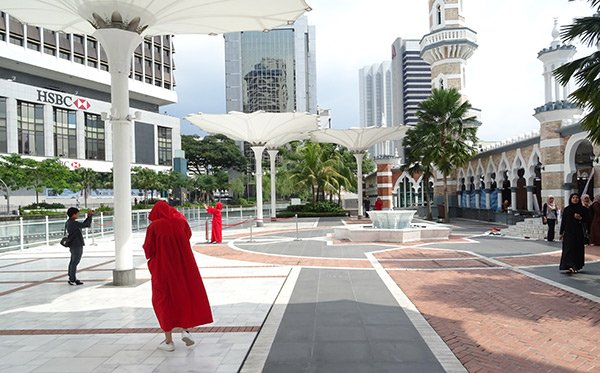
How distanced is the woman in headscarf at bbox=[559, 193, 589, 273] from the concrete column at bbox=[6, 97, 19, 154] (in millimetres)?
48154

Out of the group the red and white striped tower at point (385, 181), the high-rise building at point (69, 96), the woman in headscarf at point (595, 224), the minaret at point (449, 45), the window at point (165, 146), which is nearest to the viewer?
the woman in headscarf at point (595, 224)

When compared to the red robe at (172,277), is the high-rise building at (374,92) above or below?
above

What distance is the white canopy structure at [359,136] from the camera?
28552 mm

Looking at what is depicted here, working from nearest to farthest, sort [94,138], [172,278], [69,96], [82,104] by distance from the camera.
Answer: [172,278] → [69,96] → [82,104] → [94,138]

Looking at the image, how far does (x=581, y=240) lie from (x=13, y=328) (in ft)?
32.7

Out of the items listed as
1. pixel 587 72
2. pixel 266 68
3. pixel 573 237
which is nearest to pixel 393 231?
pixel 573 237

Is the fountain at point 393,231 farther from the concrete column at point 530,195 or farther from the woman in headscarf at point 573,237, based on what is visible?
the concrete column at point 530,195

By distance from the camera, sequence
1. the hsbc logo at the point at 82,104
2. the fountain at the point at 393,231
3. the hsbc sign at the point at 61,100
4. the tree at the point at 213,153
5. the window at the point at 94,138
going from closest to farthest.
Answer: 1. the fountain at the point at 393,231
2. the hsbc sign at the point at 61,100
3. the hsbc logo at the point at 82,104
4. the window at the point at 94,138
5. the tree at the point at 213,153

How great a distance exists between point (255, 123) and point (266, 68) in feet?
246

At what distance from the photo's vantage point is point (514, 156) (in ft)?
76.1

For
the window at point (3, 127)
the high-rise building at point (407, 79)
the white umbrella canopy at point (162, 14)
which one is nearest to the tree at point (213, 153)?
the window at point (3, 127)

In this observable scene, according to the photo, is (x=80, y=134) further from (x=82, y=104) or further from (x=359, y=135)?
(x=359, y=135)

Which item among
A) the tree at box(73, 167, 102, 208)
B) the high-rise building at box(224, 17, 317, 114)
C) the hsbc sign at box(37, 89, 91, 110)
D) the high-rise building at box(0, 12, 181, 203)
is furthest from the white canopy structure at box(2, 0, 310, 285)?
the high-rise building at box(224, 17, 317, 114)

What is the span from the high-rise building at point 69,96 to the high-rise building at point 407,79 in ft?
239
